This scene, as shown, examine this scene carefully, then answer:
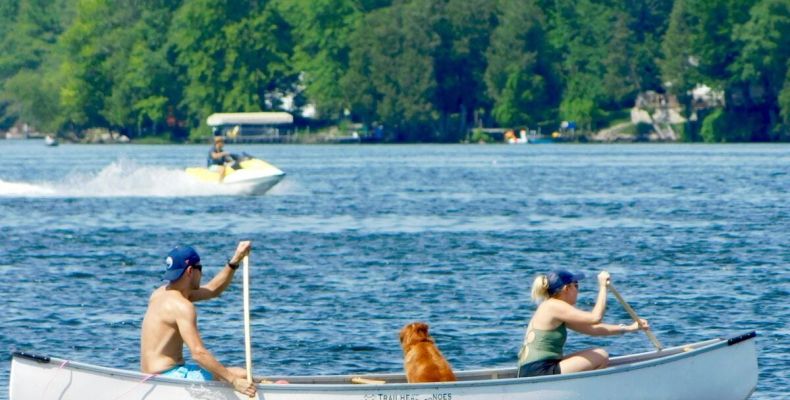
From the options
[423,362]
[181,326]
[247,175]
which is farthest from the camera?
[247,175]

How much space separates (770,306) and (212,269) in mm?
11475

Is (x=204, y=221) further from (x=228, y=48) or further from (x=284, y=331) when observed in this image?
(x=228, y=48)

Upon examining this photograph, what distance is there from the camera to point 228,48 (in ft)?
528

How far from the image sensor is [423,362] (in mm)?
15953

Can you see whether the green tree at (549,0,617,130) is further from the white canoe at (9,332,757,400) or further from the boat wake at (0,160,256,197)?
the white canoe at (9,332,757,400)

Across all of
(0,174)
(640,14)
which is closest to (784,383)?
(0,174)

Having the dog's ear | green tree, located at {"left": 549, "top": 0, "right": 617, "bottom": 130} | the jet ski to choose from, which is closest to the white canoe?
the dog's ear

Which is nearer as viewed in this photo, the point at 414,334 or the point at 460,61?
the point at 414,334

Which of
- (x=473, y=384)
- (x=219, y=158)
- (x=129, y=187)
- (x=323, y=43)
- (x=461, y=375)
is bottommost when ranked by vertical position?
(x=129, y=187)

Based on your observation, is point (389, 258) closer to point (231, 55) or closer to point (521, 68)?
point (521, 68)

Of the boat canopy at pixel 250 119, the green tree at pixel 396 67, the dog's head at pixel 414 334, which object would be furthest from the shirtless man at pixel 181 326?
the boat canopy at pixel 250 119

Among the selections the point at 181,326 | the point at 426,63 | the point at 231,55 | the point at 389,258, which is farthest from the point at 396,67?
the point at 181,326

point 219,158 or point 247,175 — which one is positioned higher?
point 219,158

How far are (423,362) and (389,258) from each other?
2096 centimetres
